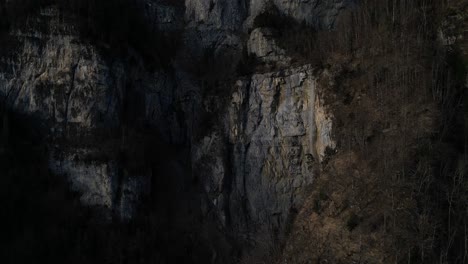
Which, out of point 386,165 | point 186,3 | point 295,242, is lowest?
point 295,242

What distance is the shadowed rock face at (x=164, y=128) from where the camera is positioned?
41.9 meters

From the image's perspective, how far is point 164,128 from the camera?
49188mm

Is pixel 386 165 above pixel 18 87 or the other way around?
the other way around

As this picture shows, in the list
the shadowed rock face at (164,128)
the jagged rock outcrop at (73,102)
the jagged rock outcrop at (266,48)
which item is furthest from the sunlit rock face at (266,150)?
the jagged rock outcrop at (73,102)

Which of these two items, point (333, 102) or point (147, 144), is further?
point (147, 144)

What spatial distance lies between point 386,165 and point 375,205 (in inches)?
109

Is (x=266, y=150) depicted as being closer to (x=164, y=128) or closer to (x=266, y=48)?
(x=266, y=48)

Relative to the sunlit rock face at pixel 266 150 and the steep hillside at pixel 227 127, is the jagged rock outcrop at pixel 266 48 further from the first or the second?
the sunlit rock face at pixel 266 150

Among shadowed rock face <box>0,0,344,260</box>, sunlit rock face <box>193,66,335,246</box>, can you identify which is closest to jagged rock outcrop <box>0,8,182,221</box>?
shadowed rock face <box>0,0,344,260</box>

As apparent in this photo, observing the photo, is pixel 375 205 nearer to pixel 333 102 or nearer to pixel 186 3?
pixel 333 102

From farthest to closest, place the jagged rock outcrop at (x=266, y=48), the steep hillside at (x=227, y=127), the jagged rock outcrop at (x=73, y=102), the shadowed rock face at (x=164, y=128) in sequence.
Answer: the jagged rock outcrop at (x=266, y=48)
the jagged rock outcrop at (x=73, y=102)
the shadowed rock face at (x=164, y=128)
the steep hillside at (x=227, y=127)

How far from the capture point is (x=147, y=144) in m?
45.1

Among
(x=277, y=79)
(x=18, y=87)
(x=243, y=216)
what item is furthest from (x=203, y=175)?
(x=18, y=87)

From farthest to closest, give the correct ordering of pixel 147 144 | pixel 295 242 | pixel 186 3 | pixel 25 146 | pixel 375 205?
pixel 186 3 < pixel 147 144 < pixel 25 146 < pixel 295 242 < pixel 375 205
